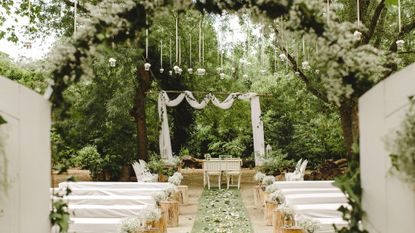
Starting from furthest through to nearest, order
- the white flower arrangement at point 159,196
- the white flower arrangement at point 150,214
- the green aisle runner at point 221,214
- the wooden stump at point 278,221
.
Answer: the green aisle runner at point 221,214, the white flower arrangement at point 159,196, the wooden stump at point 278,221, the white flower arrangement at point 150,214

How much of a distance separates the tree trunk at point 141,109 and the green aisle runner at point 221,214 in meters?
2.26

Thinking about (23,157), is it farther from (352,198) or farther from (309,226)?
(309,226)

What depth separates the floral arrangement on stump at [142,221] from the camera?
637 centimetres

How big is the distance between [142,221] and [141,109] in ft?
27.2

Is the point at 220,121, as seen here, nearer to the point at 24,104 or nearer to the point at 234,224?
the point at 234,224

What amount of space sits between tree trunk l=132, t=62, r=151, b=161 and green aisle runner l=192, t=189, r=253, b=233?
7.41 ft

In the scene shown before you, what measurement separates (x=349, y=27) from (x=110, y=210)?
536 centimetres

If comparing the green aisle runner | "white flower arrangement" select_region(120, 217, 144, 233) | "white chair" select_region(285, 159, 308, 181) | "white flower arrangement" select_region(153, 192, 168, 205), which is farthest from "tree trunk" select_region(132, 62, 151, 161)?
"white flower arrangement" select_region(120, 217, 144, 233)

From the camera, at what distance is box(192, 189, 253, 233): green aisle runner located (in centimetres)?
966

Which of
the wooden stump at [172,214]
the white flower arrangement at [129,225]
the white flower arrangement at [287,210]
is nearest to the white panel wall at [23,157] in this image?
the white flower arrangement at [129,225]

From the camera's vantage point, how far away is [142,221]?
24.1 feet

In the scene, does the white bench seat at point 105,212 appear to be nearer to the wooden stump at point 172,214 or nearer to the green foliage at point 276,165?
the wooden stump at point 172,214

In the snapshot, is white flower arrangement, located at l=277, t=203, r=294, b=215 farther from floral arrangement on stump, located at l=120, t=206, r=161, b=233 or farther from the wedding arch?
the wedding arch

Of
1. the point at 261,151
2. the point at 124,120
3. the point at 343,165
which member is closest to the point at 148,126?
the point at 124,120
